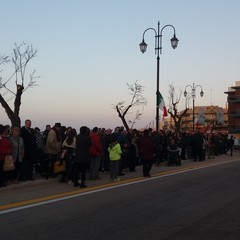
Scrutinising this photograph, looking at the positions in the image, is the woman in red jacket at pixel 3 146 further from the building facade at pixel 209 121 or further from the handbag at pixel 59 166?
the building facade at pixel 209 121

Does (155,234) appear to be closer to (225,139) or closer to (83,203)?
(83,203)

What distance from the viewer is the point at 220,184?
1388cm

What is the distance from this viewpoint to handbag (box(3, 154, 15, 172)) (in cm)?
1177

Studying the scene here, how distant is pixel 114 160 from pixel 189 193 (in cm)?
362

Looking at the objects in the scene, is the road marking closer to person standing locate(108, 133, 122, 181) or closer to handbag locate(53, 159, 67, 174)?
person standing locate(108, 133, 122, 181)

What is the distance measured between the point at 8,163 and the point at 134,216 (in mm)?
4699

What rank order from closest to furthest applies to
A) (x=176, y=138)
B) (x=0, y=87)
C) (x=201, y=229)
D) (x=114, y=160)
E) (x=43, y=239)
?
(x=43, y=239) → (x=201, y=229) → (x=114, y=160) → (x=176, y=138) → (x=0, y=87)

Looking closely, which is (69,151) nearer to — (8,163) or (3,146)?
(8,163)

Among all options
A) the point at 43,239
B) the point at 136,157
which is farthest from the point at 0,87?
the point at 43,239

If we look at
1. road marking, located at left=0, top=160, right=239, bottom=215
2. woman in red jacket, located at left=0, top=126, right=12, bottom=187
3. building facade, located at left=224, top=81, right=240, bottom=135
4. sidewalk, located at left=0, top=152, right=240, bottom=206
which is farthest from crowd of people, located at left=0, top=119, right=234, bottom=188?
building facade, located at left=224, top=81, right=240, bottom=135

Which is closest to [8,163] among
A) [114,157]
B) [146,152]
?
[114,157]

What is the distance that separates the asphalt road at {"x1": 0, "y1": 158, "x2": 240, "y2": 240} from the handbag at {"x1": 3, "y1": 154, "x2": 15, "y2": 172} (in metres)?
2.11

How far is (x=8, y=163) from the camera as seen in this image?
11828 millimetres

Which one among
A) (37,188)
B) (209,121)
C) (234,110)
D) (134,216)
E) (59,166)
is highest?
(234,110)
